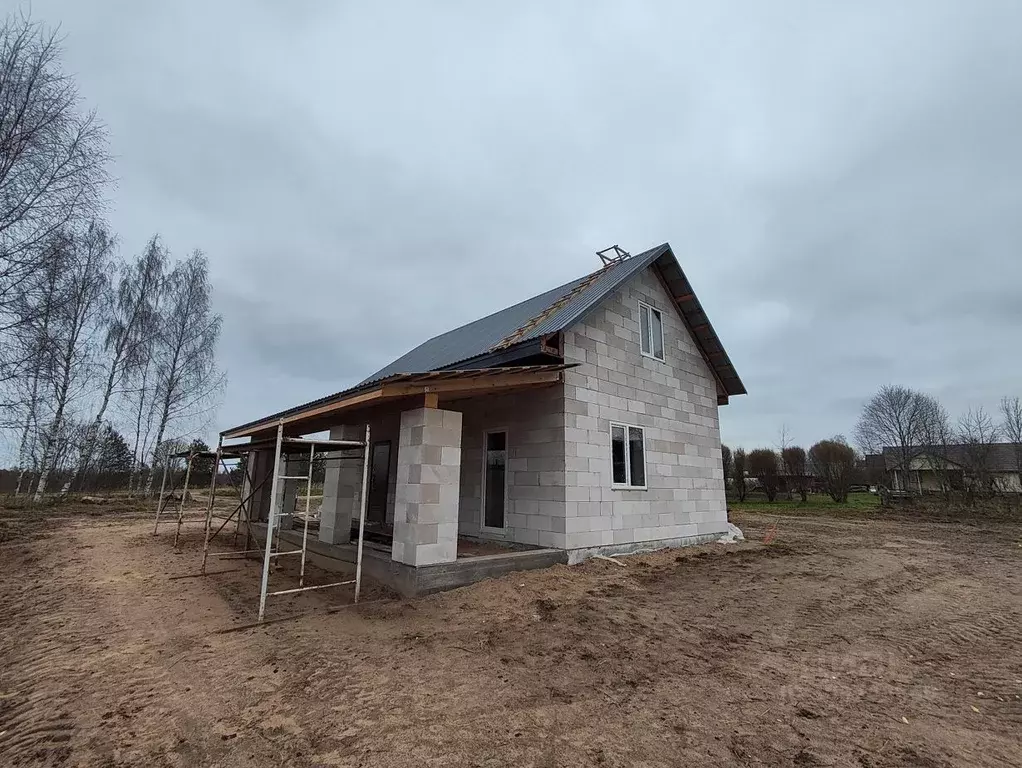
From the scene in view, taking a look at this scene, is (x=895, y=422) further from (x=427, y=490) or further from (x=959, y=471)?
(x=427, y=490)

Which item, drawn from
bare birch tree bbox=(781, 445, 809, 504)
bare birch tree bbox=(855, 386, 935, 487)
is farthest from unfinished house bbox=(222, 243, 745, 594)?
bare birch tree bbox=(855, 386, 935, 487)

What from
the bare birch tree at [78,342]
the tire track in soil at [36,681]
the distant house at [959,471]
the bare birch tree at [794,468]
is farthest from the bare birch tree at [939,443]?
the bare birch tree at [78,342]

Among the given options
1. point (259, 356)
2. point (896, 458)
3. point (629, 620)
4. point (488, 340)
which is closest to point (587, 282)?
point (488, 340)

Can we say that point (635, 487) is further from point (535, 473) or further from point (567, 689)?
point (567, 689)

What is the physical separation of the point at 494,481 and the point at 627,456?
107 inches

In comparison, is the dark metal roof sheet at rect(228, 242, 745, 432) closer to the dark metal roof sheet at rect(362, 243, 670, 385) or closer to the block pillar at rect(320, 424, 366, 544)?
the dark metal roof sheet at rect(362, 243, 670, 385)

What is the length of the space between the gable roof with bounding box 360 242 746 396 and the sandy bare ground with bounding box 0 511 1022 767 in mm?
4319

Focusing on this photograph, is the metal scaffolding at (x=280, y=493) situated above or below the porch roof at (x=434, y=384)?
below

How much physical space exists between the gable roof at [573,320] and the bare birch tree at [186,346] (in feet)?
48.0

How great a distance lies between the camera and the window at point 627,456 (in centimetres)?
902

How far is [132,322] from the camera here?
21.5 m

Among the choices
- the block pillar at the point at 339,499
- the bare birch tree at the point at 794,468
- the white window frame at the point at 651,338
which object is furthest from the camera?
the bare birch tree at the point at 794,468

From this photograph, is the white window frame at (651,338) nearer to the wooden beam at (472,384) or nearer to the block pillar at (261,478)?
the wooden beam at (472,384)

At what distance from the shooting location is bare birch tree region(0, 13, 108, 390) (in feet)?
30.0
